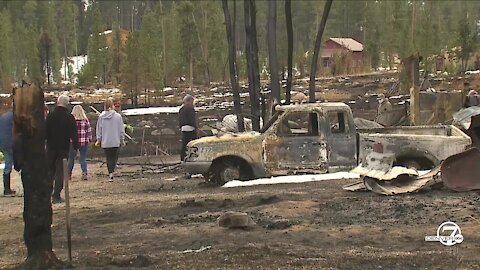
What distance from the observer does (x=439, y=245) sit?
25.1 feet

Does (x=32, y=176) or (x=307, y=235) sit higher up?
(x=32, y=176)

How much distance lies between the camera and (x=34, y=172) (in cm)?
683

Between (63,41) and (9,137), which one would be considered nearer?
(9,137)

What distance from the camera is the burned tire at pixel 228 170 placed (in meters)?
13.8

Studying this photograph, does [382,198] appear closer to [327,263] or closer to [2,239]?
[327,263]

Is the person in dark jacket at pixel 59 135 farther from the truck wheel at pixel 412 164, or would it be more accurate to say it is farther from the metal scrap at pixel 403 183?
→ the truck wheel at pixel 412 164

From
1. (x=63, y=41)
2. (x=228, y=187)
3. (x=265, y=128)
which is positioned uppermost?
(x=63, y=41)

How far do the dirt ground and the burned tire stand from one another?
818mm

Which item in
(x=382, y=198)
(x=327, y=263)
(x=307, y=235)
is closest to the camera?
(x=327, y=263)

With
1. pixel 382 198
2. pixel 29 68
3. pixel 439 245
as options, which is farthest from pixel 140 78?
pixel 439 245

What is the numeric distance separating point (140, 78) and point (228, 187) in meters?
33.0

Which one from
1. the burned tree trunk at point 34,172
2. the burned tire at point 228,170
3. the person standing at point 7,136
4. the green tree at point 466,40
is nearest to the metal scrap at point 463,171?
the burned tire at point 228,170

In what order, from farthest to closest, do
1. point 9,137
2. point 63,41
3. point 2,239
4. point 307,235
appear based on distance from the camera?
point 63,41, point 9,137, point 2,239, point 307,235

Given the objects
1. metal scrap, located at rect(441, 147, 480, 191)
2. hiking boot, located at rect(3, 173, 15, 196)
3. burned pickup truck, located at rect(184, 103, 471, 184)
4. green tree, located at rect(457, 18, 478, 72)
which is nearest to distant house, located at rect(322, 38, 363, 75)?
green tree, located at rect(457, 18, 478, 72)
